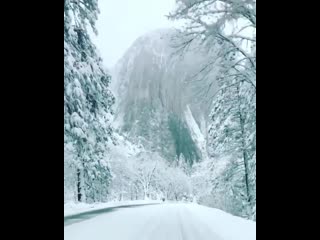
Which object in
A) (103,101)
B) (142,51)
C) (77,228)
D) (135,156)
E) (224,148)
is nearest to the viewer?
(77,228)

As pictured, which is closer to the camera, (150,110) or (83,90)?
(83,90)

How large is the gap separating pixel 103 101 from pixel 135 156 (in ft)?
148

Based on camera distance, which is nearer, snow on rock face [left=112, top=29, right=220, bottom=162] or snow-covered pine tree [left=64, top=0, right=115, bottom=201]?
snow-covered pine tree [left=64, top=0, right=115, bottom=201]

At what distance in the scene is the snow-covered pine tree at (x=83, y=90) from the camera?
19.9 metres

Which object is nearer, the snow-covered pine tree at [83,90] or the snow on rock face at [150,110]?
the snow-covered pine tree at [83,90]

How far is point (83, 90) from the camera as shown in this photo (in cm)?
→ 2136

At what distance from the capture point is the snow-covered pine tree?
19922 millimetres
